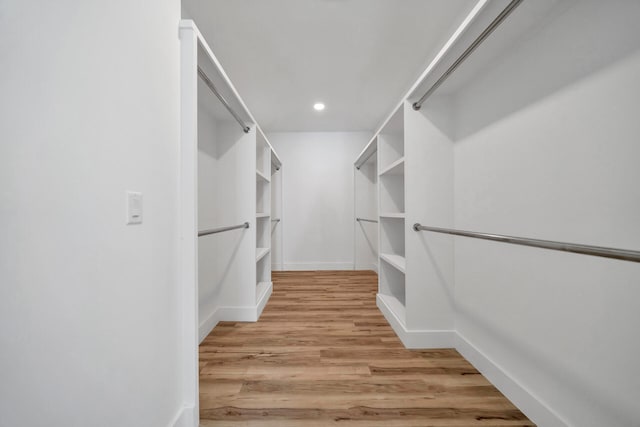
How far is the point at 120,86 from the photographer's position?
0.69 meters

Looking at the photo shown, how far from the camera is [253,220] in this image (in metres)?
2.07

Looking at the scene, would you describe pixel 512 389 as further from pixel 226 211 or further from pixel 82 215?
pixel 226 211

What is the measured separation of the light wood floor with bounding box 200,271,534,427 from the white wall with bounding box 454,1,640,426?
242 mm

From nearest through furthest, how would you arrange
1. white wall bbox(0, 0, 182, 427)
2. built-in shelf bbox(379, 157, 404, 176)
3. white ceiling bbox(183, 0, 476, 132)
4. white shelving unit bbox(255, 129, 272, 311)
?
white wall bbox(0, 0, 182, 427)
white ceiling bbox(183, 0, 476, 132)
built-in shelf bbox(379, 157, 404, 176)
white shelving unit bbox(255, 129, 272, 311)

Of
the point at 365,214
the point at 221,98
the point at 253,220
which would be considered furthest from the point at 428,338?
the point at 365,214

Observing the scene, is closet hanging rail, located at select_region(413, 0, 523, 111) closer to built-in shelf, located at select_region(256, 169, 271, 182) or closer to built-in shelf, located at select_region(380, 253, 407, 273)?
built-in shelf, located at select_region(380, 253, 407, 273)

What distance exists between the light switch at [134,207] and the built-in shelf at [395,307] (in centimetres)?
165

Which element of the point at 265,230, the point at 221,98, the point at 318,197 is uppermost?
the point at 221,98

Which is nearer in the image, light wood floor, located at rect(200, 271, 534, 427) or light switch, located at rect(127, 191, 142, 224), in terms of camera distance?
light switch, located at rect(127, 191, 142, 224)

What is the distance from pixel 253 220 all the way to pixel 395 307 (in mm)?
1422

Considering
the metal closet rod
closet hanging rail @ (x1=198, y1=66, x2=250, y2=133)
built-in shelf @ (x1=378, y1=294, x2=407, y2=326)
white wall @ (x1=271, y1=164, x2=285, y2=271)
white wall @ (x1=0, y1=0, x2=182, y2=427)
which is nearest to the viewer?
white wall @ (x1=0, y1=0, x2=182, y2=427)

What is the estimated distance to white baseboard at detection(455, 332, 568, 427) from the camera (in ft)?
3.27

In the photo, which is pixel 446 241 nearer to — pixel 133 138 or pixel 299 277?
pixel 133 138

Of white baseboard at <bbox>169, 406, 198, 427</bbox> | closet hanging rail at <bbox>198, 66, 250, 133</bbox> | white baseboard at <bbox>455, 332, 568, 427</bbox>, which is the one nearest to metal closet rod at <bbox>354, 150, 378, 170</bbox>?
closet hanging rail at <bbox>198, 66, 250, 133</bbox>
